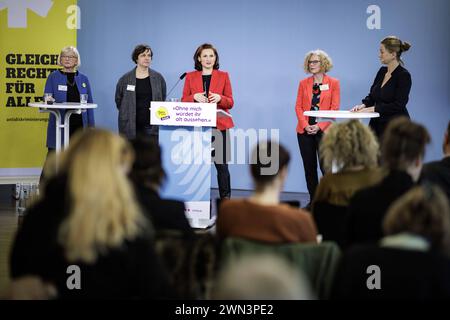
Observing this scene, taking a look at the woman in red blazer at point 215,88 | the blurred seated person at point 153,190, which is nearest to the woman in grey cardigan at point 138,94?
the woman in red blazer at point 215,88

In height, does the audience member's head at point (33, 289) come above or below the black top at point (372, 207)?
below

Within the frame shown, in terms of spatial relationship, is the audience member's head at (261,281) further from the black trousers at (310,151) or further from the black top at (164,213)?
the black trousers at (310,151)

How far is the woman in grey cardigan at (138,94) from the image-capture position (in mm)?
8969

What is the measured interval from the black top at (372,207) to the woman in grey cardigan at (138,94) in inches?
218

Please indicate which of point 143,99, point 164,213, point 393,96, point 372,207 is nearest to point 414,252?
point 372,207

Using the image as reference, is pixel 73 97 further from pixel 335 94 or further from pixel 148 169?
pixel 148 169

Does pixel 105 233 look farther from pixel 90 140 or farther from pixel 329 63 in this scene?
pixel 329 63

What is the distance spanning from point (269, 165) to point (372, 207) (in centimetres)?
50

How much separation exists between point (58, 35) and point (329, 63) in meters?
3.33

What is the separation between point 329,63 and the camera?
8.51 metres

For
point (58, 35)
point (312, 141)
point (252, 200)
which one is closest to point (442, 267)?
point (252, 200)

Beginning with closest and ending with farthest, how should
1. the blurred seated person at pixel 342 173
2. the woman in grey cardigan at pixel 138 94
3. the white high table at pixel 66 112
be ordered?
the blurred seated person at pixel 342 173 < the white high table at pixel 66 112 < the woman in grey cardigan at pixel 138 94

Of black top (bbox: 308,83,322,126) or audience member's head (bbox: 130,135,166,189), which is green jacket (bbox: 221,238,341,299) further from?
black top (bbox: 308,83,322,126)
